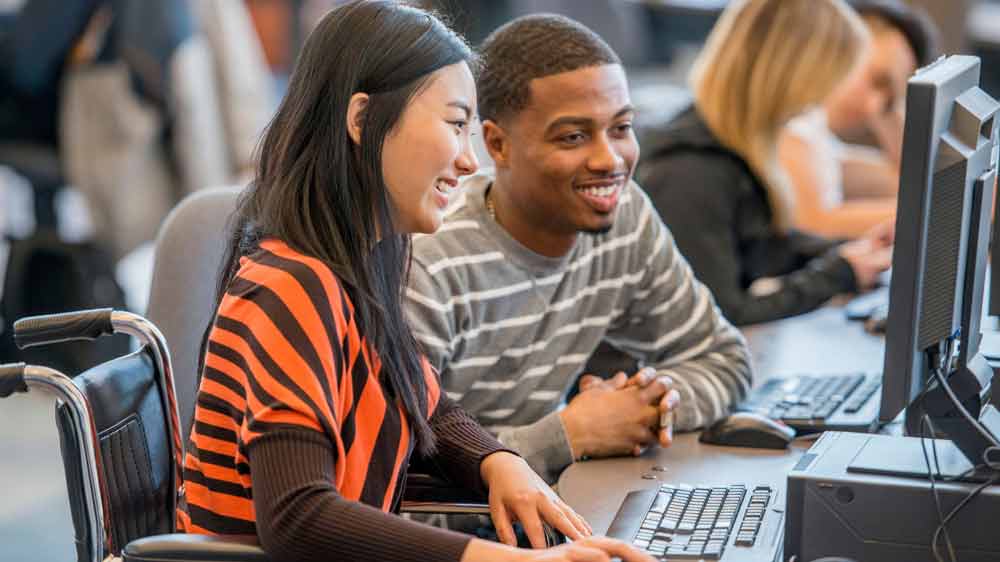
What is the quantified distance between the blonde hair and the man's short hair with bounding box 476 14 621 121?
0.76 metres

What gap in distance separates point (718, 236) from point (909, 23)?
0.97 metres

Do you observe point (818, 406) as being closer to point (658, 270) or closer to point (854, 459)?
point (658, 270)

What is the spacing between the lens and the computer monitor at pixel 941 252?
1266mm

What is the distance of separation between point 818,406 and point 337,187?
81cm

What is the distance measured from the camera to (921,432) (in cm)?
135

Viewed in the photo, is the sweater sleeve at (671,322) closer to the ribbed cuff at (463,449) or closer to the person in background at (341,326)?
the ribbed cuff at (463,449)

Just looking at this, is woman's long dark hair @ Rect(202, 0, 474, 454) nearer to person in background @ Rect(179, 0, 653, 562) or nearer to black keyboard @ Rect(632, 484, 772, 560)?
person in background @ Rect(179, 0, 653, 562)

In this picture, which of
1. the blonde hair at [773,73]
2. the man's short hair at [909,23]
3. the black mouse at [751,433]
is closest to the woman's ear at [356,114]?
the black mouse at [751,433]

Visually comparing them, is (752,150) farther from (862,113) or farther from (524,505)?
(524,505)


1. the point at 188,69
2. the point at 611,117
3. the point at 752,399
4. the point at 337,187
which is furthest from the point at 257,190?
the point at 188,69

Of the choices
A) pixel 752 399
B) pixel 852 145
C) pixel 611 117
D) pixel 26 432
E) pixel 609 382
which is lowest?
pixel 26 432

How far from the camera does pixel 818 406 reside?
6.01ft

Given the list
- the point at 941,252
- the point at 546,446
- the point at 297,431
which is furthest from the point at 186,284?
the point at 941,252

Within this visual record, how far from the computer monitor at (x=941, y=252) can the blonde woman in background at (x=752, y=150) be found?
104cm
